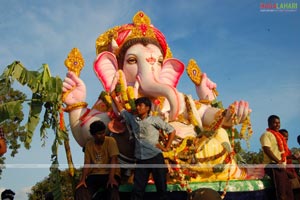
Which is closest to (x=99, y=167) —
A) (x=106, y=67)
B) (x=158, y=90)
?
(x=158, y=90)

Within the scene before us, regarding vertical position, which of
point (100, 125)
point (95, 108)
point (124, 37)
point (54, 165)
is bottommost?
point (54, 165)

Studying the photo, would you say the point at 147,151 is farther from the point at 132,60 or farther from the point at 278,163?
the point at 132,60

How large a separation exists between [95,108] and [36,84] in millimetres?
1159

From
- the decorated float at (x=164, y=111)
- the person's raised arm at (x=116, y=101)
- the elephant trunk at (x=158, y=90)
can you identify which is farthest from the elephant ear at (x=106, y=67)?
the person's raised arm at (x=116, y=101)

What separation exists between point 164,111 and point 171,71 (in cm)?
80

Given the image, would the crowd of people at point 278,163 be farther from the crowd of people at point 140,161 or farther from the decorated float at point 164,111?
the decorated float at point 164,111

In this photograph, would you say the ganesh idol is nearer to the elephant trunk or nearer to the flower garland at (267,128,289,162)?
the elephant trunk

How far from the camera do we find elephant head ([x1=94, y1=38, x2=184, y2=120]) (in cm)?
650

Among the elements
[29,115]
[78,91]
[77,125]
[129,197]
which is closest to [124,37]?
[78,91]

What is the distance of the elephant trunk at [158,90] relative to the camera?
Result: 243 inches

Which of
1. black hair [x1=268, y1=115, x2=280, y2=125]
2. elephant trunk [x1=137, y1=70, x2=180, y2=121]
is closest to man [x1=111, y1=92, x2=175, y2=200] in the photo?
elephant trunk [x1=137, y1=70, x2=180, y2=121]

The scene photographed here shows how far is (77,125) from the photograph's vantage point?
6.38 metres

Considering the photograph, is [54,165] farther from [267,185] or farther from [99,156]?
[267,185]

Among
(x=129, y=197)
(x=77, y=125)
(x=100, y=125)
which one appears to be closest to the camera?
(x=100, y=125)
